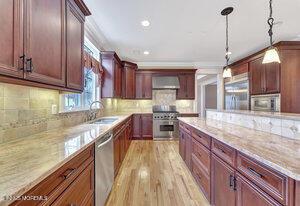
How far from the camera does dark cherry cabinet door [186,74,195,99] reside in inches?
272

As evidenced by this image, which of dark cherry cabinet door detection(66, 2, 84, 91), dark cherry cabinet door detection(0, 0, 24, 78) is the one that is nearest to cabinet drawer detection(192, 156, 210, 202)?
dark cherry cabinet door detection(66, 2, 84, 91)

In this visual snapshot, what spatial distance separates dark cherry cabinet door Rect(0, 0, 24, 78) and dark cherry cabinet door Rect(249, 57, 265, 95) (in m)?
5.28

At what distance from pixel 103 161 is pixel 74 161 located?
0.94 meters

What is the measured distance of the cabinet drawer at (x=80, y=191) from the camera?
121 cm

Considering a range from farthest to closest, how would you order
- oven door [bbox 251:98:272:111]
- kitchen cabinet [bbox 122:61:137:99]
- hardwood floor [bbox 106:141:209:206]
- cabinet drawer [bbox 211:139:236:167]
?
kitchen cabinet [bbox 122:61:137:99], oven door [bbox 251:98:272:111], hardwood floor [bbox 106:141:209:206], cabinet drawer [bbox 211:139:236:167]

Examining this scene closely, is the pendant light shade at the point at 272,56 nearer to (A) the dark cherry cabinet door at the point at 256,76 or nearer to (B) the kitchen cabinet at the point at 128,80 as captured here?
(A) the dark cherry cabinet door at the point at 256,76

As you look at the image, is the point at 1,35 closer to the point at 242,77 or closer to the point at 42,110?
the point at 42,110

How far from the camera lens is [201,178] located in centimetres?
269

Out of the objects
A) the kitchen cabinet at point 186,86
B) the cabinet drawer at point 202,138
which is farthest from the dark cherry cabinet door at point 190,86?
Answer: the cabinet drawer at point 202,138

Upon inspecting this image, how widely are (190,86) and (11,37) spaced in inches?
243

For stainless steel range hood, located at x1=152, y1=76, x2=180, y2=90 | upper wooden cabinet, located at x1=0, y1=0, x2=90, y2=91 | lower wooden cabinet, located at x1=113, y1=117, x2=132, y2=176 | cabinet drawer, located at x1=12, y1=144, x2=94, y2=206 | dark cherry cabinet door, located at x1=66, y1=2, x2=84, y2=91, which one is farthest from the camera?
stainless steel range hood, located at x1=152, y1=76, x2=180, y2=90

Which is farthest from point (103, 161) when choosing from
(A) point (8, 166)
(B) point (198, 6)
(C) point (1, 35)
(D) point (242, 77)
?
(D) point (242, 77)

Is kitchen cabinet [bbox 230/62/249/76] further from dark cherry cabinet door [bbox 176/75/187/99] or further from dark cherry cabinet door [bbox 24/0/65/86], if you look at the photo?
dark cherry cabinet door [bbox 24/0/65/86]

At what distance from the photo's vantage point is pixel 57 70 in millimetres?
1775
